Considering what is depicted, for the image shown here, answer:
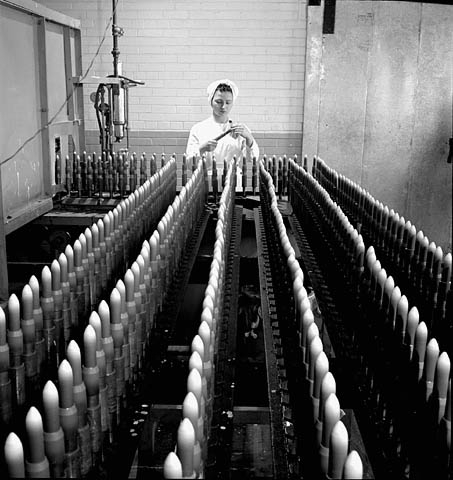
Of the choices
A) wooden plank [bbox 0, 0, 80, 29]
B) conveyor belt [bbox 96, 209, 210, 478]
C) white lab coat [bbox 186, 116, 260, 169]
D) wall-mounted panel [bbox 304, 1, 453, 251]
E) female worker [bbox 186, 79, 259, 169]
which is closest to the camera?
conveyor belt [bbox 96, 209, 210, 478]

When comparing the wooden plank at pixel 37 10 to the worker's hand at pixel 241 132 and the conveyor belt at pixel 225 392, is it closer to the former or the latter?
the worker's hand at pixel 241 132

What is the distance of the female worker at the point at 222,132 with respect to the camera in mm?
4223

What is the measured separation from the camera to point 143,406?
3.87 feet

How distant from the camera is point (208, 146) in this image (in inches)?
163

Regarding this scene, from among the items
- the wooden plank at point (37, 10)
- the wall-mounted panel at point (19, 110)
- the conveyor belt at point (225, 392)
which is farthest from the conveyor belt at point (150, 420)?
the wooden plank at point (37, 10)

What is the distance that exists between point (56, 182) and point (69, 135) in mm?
514

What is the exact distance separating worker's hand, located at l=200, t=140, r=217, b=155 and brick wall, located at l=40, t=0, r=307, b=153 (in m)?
1.40

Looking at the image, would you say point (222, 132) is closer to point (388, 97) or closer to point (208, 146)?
point (208, 146)

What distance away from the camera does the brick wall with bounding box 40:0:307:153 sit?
17.5ft

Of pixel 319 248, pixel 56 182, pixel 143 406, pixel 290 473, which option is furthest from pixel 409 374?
pixel 56 182

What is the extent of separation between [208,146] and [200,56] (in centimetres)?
159

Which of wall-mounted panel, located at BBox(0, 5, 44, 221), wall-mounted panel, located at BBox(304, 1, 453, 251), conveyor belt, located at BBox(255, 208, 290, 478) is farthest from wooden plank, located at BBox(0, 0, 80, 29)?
wall-mounted panel, located at BBox(304, 1, 453, 251)

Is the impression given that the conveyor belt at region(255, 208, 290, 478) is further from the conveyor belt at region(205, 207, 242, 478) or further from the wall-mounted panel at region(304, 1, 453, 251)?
the wall-mounted panel at region(304, 1, 453, 251)

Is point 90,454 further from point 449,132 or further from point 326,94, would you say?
point 449,132
